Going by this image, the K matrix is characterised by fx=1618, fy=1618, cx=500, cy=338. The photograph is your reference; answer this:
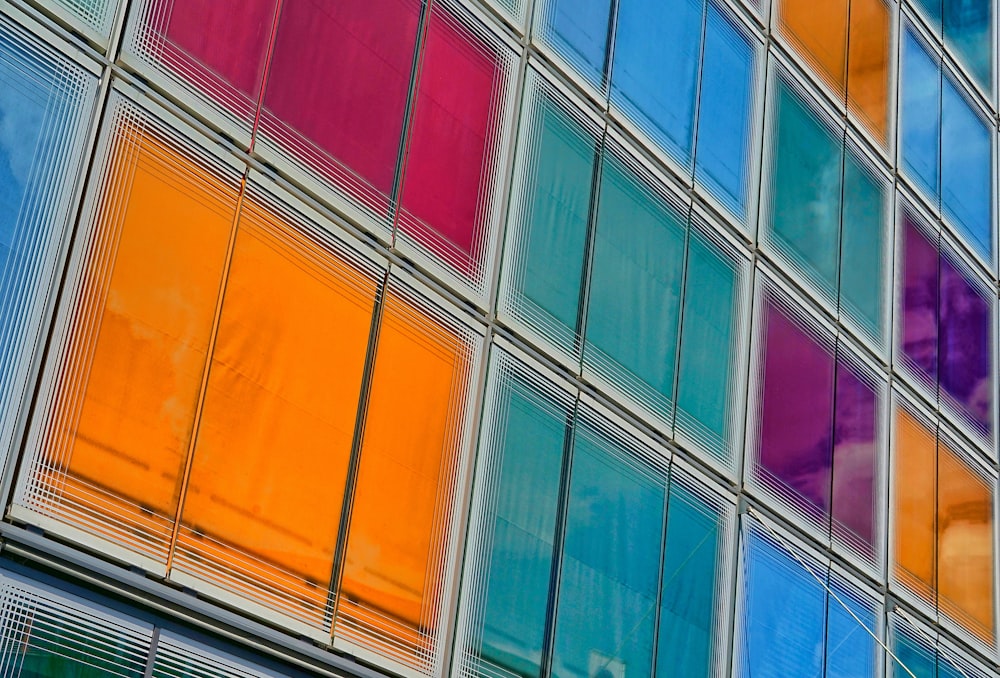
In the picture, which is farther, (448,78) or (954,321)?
(954,321)

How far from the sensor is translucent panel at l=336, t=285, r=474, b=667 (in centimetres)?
1543

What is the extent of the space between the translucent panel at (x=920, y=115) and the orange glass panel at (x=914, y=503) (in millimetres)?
4869

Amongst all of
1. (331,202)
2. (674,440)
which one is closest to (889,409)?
(674,440)

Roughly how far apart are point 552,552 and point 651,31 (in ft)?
25.2

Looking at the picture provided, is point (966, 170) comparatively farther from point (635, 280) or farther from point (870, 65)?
point (635, 280)

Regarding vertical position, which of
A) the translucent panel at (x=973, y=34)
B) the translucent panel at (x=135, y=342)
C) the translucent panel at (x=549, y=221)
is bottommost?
the translucent panel at (x=135, y=342)

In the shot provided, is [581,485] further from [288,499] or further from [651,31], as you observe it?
[651,31]

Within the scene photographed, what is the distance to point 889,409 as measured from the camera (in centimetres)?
2555

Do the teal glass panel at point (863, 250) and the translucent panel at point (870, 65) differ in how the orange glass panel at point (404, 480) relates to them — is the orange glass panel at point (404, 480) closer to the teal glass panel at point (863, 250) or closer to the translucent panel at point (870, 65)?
the teal glass panel at point (863, 250)

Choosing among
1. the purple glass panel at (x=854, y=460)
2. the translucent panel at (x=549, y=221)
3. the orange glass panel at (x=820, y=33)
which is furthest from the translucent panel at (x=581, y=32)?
the purple glass panel at (x=854, y=460)

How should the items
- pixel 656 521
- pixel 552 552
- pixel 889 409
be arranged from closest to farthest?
1. pixel 552 552
2. pixel 656 521
3. pixel 889 409

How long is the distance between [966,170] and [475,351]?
16.1m

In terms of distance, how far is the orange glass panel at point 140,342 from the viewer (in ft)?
42.6

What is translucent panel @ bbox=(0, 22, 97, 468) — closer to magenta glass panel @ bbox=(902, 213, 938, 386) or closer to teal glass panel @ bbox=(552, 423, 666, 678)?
teal glass panel @ bbox=(552, 423, 666, 678)
